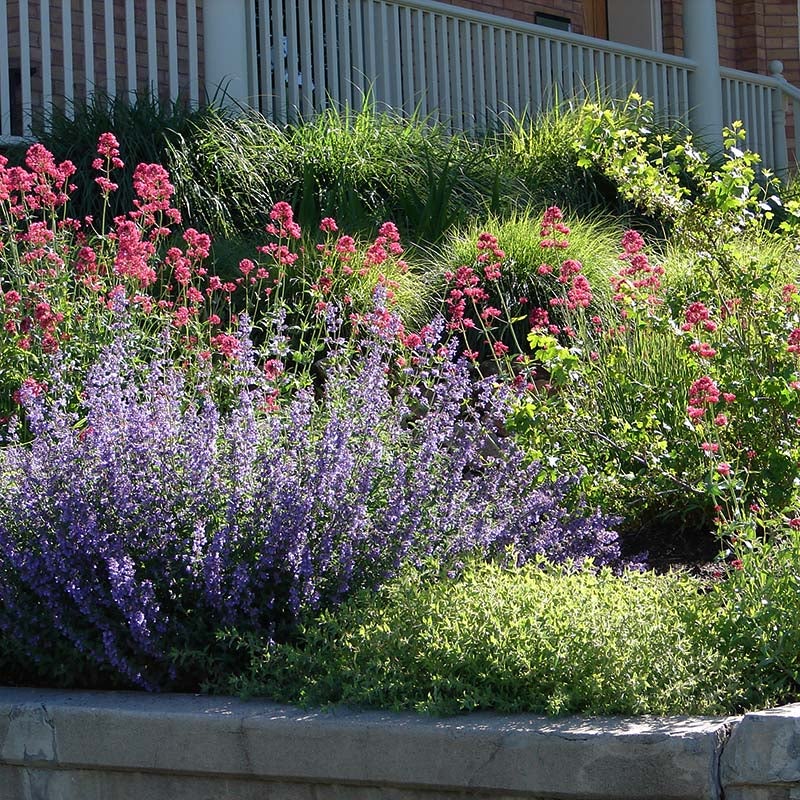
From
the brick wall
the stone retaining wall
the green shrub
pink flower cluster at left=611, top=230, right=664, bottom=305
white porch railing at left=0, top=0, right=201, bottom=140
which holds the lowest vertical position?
the stone retaining wall

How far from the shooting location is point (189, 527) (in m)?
3.62

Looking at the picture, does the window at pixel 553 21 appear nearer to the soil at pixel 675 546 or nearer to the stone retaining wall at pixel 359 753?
the soil at pixel 675 546

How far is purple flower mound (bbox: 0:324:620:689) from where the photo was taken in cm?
350

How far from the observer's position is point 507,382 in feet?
16.3

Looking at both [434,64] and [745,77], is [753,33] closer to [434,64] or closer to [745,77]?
[745,77]

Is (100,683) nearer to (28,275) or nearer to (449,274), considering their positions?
(28,275)

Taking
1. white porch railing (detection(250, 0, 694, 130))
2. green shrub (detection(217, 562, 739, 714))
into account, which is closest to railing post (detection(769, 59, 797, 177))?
white porch railing (detection(250, 0, 694, 130))

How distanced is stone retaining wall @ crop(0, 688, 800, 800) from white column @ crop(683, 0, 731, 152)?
876 centimetres

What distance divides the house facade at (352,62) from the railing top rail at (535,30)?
0.04 feet

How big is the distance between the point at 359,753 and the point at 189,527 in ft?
2.78

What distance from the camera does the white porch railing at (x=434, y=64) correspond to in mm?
9141

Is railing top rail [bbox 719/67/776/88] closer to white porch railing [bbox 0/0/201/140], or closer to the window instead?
the window

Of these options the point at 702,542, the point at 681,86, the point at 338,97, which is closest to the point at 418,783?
the point at 702,542

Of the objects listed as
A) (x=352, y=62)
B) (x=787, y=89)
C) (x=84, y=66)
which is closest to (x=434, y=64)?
(x=352, y=62)
